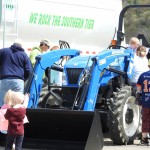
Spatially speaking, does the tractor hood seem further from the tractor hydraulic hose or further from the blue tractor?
the tractor hydraulic hose

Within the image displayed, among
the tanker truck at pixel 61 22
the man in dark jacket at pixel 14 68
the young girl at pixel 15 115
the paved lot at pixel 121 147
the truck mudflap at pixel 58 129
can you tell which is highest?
the tanker truck at pixel 61 22

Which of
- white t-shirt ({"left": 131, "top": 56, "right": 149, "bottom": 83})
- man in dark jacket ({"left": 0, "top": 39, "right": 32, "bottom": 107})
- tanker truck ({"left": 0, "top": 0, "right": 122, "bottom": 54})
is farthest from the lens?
tanker truck ({"left": 0, "top": 0, "right": 122, "bottom": 54})

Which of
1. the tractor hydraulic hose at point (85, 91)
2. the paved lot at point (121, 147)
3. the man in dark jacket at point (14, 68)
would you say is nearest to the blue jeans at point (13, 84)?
the man in dark jacket at point (14, 68)

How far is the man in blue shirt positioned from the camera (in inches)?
385

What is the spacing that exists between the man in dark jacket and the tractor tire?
1.58m

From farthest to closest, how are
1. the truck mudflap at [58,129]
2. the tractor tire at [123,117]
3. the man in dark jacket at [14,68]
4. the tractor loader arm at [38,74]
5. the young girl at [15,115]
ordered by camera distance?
the man in dark jacket at [14,68] → the tractor loader arm at [38,74] → the tractor tire at [123,117] → the truck mudflap at [58,129] → the young girl at [15,115]

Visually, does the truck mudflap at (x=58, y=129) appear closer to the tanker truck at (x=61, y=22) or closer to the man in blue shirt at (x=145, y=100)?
the man in blue shirt at (x=145, y=100)

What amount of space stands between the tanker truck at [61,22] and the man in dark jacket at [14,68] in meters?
2.65

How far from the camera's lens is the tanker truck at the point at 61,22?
12.7 meters

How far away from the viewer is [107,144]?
380 inches

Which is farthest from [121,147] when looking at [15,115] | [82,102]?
[15,115]

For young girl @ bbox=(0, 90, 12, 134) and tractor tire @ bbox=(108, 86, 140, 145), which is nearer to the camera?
young girl @ bbox=(0, 90, 12, 134)

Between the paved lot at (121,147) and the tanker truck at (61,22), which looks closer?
the paved lot at (121,147)

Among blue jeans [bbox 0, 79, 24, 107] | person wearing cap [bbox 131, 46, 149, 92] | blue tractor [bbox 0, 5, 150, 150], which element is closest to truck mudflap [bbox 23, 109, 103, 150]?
blue tractor [bbox 0, 5, 150, 150]
